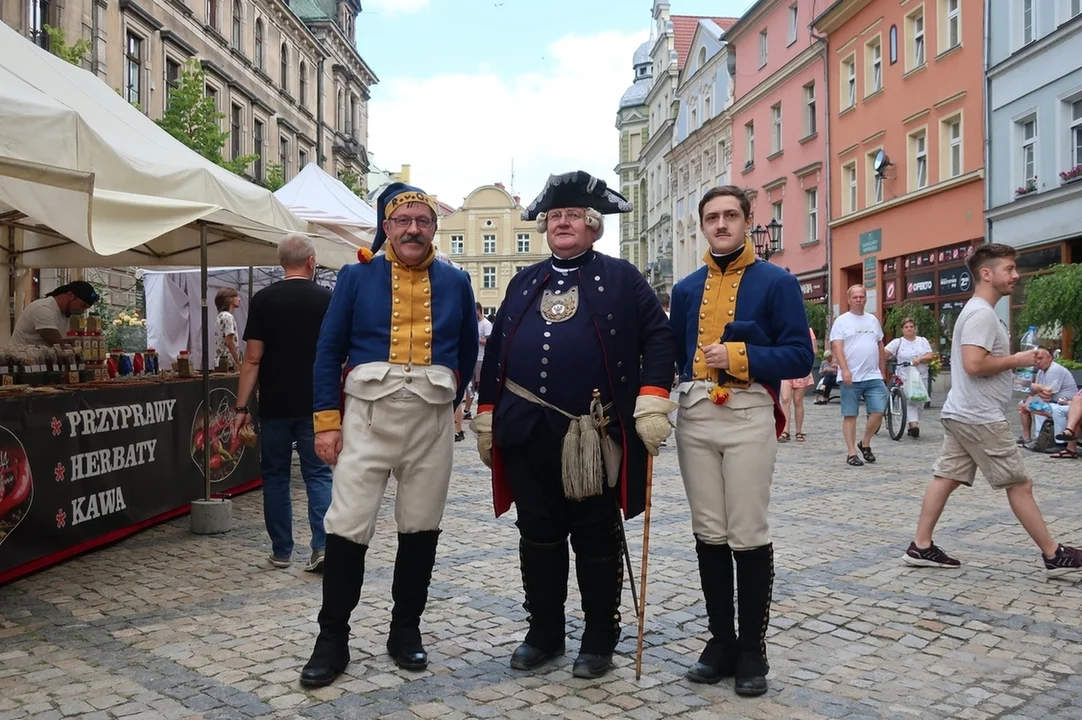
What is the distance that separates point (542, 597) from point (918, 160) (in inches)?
896

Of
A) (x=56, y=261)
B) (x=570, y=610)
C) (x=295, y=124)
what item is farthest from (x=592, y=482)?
(x=295, y=124)

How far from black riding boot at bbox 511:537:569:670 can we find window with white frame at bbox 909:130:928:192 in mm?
22118

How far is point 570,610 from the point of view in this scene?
480 cm

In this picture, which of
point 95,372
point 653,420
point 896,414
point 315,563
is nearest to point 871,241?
point 896,414

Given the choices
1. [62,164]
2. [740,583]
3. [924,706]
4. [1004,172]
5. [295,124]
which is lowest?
[924,706]

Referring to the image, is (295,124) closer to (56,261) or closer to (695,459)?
(56,261)

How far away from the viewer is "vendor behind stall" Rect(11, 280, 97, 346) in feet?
26.5

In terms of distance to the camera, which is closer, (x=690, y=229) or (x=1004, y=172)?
(x=1004, y=172)

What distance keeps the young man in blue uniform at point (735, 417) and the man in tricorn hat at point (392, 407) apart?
0.99 m

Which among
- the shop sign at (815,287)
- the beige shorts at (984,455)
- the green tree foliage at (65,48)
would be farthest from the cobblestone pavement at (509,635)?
the shop sign at (815,287)

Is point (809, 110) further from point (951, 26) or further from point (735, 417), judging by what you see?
point (735, 417)

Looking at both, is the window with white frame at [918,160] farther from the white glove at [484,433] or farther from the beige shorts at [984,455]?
the white glove at [484,433]

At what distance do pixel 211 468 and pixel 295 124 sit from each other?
3252cm

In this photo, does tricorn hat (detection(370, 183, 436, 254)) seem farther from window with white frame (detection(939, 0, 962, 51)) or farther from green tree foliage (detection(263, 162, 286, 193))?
green tree foliage (detection(263, 162, 286, 193))
